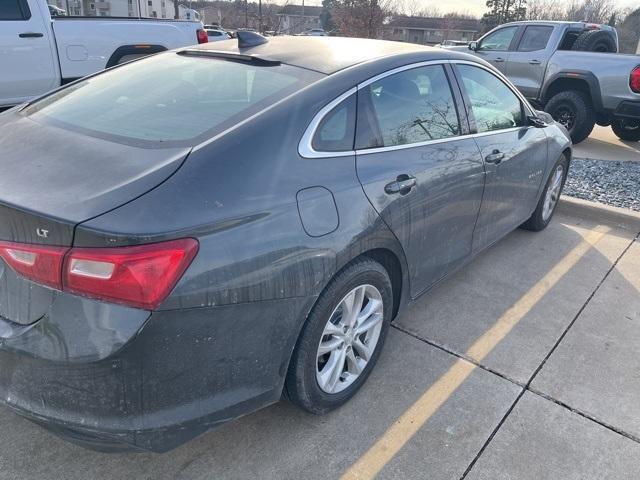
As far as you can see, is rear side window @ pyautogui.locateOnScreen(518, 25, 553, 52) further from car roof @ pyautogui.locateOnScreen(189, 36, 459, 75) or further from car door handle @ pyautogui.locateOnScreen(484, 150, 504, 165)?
car roof @ pyautogui.locateOnScreen(189, 36, 459, 75)

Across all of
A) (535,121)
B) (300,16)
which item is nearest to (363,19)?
(535,121)

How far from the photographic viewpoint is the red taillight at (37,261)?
1693 mm

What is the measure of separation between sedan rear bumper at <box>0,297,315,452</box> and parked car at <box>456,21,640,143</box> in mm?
7918

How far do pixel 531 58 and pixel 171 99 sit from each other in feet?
27.2

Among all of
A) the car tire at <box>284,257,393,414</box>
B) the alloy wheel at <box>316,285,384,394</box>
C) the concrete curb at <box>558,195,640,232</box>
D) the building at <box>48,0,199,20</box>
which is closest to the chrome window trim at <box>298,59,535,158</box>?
the car tire at <box>284,257,393,414</box>

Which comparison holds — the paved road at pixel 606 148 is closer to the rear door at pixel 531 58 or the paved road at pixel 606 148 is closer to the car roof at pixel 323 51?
the rear door at pixel 531 58

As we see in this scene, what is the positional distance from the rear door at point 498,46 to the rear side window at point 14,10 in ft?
24.4

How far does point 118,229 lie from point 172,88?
3.81ft

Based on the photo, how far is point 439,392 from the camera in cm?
276

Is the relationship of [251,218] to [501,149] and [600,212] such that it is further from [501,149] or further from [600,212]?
[600,212]

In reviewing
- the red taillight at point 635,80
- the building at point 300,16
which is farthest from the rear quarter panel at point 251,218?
the building at point 300,16

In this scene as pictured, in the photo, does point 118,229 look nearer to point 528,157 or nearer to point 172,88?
point 172,88

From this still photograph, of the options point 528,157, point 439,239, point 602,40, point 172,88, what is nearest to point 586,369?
point 439,239

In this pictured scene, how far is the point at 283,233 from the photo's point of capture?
1.99 m
